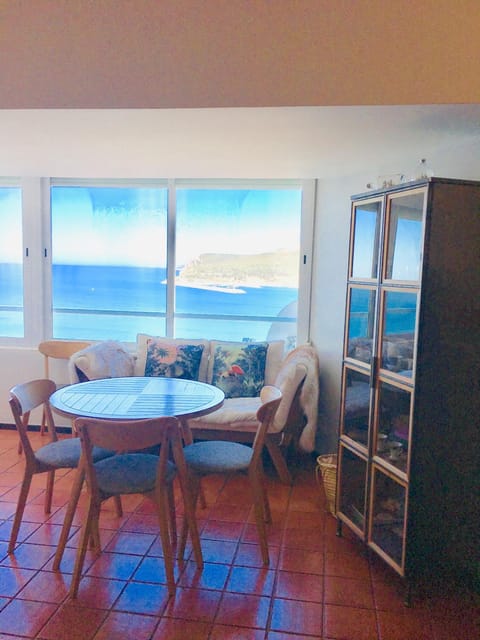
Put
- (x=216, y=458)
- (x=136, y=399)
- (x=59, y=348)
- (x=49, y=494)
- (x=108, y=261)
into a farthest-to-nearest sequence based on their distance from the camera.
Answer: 1. (x=108, y=261)
2. (x=59, y=348)
3. (x=49, y=494)
4. (x=136, y=399)
5. (x=216, y=458)

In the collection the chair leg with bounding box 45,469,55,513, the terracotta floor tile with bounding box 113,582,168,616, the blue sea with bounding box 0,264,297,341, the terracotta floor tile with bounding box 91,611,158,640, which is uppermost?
the blue sea with bounding box 0,264,297,341

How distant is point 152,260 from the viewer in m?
4.65

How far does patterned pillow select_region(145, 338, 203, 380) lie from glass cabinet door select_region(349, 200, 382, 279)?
66.9 inches

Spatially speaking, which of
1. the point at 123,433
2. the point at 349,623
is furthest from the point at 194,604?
the point at 123,433

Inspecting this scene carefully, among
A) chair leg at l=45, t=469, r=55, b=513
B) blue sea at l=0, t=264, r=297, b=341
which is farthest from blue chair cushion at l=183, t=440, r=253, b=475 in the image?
blue sea at l=0, t=264, r=297, b=341

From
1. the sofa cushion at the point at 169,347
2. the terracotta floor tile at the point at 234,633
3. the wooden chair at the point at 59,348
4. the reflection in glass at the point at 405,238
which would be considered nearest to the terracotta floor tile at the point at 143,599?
the terracotta floor tile at the point at 234,633

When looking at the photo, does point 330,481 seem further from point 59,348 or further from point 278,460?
point 59,348

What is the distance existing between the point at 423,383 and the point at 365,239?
0.86 m

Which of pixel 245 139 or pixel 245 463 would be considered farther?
pixel 245 139

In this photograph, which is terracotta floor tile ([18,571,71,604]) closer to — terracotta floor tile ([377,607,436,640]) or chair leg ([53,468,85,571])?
chair leg ([53,468,85,571])

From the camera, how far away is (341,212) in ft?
13.1

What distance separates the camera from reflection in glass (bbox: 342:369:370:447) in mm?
2709

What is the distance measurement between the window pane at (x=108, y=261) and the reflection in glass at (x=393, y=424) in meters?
2.56

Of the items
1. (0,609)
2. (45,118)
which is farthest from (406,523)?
(45,118)
